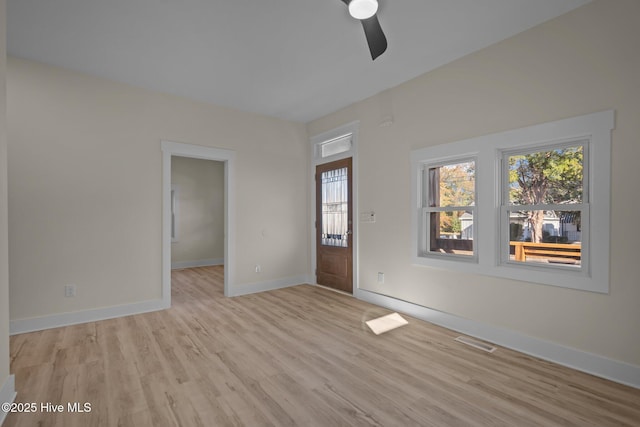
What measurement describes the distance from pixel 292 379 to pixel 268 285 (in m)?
2.89

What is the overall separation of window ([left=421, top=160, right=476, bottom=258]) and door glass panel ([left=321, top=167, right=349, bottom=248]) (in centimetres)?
143

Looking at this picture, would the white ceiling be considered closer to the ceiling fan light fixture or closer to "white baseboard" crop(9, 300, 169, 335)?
the ceiling fan light fixture

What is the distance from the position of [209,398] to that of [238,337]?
3.51 feet

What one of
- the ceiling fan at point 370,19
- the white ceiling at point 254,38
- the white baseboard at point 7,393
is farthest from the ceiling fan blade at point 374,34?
the white baseboard at point 7,393

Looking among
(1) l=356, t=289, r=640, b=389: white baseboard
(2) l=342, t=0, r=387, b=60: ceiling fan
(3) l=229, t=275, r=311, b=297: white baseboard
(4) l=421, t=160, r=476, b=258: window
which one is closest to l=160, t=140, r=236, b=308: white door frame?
(3) l=229, t=275, r=311, b=297: white baseboard

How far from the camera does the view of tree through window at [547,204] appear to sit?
2.67 metres

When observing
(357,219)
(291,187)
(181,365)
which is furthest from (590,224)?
(291,187)

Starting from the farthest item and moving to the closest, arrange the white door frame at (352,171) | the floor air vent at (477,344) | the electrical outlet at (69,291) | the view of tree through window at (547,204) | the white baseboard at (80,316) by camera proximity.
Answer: the white door frame at (352,171)
the electrical outlet at (69,291)
the white baseboard at (80,316)
the floor air vent at (477,344)
the view of tree through window at (547,204)

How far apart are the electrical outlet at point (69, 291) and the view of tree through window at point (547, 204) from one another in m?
4.82

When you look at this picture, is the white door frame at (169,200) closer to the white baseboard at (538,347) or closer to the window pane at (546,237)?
the white baseboard at (538,347)

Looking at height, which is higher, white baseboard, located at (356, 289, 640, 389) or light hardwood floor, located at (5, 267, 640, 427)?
white baseboard, located at (356, 289, 640, 389)

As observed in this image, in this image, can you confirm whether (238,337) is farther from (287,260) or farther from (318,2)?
(318,2)

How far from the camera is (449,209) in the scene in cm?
356

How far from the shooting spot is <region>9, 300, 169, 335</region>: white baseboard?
3330 millimetres
